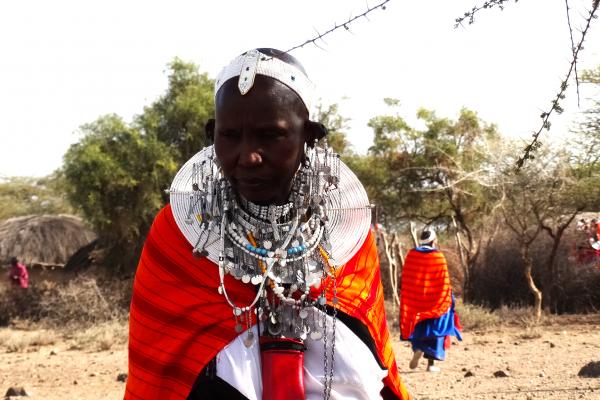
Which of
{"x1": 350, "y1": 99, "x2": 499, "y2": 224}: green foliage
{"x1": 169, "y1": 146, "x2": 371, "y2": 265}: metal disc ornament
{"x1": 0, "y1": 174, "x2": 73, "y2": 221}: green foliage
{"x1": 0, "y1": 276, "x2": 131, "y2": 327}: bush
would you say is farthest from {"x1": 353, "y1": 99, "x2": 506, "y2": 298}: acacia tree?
{"x1": 0, "y1": 174, "x2": 73, "y2": 221}: green foliage

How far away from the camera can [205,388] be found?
2.30 m

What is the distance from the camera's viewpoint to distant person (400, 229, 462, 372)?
938 centimetres

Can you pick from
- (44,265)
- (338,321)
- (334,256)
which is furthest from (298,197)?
(44,265)

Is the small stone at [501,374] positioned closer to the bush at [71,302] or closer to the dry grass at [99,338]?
the dry grass at [99,338]

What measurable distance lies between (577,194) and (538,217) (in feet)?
2.66

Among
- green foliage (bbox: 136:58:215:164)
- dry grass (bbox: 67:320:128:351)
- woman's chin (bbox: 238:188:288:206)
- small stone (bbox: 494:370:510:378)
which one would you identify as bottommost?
dry grass (bbox: 67:320:128:351)

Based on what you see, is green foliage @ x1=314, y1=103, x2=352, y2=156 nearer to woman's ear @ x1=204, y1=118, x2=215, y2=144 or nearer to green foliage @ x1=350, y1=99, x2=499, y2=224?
green foliage @ x1=350, y1=99, x2=499, y2=224

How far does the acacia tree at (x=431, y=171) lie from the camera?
52.6 feet

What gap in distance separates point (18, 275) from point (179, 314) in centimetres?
1480

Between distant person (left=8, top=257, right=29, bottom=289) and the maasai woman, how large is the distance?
1446 cm

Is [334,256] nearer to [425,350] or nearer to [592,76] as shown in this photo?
[425,350]

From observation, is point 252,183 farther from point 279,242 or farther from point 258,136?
point 279,242

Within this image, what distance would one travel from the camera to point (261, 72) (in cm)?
230

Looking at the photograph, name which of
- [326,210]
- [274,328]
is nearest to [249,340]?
[274,328]
